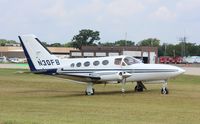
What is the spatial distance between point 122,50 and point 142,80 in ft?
352

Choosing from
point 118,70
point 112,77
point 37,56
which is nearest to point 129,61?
point 118,70

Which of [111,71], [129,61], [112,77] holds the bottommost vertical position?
[112,77]

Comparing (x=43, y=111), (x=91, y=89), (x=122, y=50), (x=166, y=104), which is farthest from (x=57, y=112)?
(x=122, y=50)

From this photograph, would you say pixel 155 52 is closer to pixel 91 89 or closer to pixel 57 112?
pixel 91 89

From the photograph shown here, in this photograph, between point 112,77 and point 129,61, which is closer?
point 112,77

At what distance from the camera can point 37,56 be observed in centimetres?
3119

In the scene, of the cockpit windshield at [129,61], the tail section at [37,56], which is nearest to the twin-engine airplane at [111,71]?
the cockpit windshield at [129,61]

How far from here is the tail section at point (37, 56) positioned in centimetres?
3105

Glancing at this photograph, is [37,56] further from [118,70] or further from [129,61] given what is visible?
[129,61]

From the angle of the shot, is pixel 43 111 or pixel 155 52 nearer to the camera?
Result: pixel 43 111

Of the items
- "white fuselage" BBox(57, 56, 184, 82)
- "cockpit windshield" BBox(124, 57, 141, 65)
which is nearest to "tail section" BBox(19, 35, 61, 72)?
"white fuselage" BBox(57, 56, 184, 82)

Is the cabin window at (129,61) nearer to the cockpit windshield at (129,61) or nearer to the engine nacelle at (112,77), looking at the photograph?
the cockpit windshield at (129,61)

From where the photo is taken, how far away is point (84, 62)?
98.3 feet

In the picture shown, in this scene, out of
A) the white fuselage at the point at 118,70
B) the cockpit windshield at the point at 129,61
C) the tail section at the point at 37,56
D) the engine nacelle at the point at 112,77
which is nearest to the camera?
the engine nacelle at the point at 112,77
